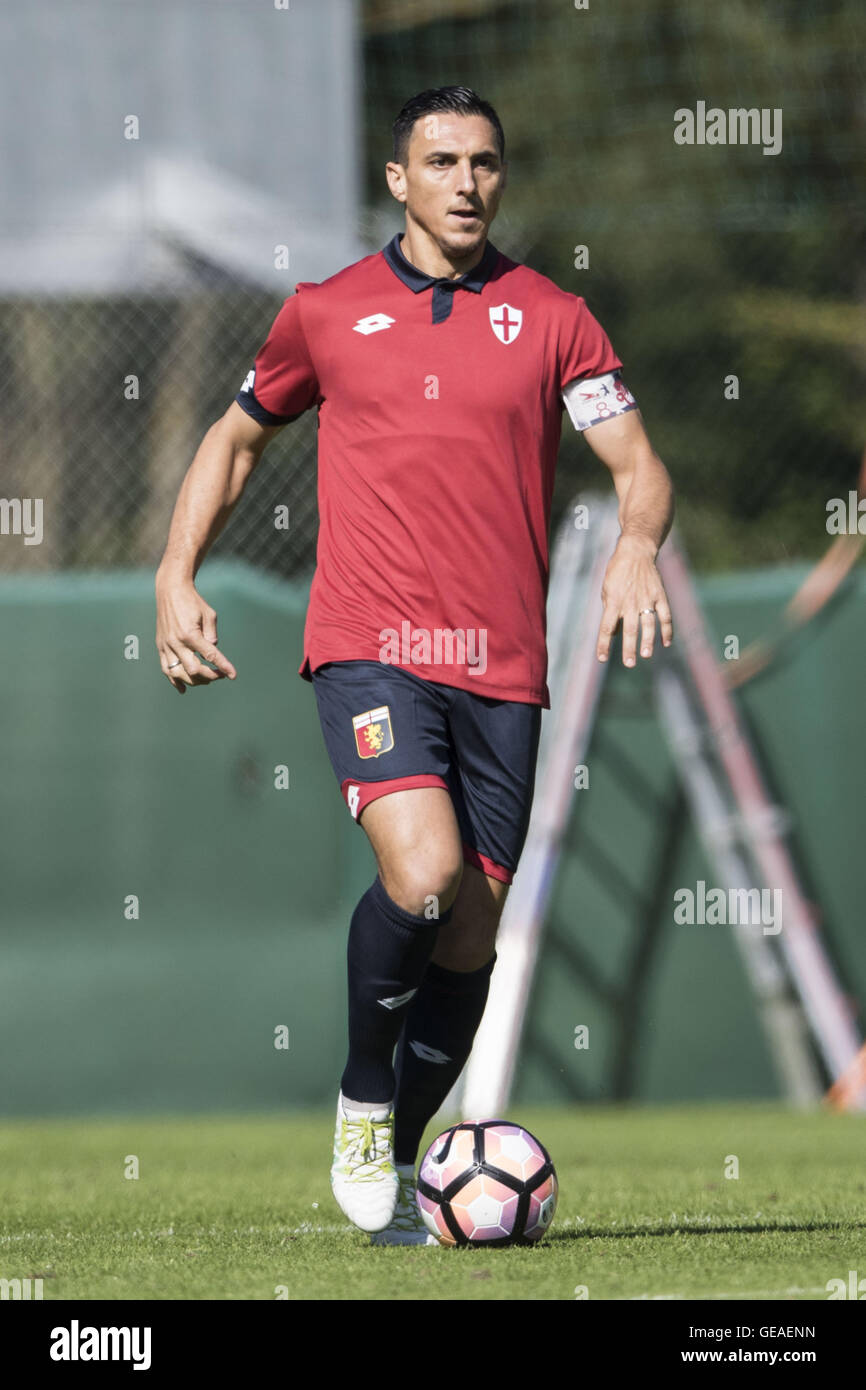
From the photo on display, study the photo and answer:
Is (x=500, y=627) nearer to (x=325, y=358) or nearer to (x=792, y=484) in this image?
(x=325, y=358)

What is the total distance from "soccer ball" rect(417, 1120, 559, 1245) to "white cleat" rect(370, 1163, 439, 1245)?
0.06m

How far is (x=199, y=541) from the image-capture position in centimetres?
496

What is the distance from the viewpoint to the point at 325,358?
191 inches

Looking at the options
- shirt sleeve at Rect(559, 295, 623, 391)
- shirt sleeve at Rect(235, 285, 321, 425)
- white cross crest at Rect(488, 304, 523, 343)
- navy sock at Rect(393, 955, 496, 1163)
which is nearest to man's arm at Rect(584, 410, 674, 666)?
shirt sleeve at Rect(559, 295, 623, 391)

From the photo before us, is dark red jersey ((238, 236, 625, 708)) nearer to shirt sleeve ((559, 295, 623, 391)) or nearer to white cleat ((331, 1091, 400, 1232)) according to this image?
shirt sleeve ((559, 295, 623, 391))

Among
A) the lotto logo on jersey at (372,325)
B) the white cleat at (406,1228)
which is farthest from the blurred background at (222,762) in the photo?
the lotto logo on jersey at (372,325)

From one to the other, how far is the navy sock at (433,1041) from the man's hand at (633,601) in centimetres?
97

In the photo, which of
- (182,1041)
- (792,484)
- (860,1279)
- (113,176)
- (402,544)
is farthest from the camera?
(792,484)

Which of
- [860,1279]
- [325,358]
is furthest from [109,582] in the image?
[860,1279]

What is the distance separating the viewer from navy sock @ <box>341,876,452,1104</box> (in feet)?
15.0

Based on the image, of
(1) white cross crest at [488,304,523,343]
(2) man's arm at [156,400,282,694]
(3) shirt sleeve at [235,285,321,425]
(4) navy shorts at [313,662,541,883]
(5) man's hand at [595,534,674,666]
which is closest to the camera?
(5) man's hand at [595,534,674,666]

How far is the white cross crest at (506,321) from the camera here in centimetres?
479

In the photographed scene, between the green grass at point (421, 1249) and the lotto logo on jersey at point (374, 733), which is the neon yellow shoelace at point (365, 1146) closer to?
the green grass at point (421, 1249)

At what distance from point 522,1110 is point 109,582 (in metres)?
3.19
